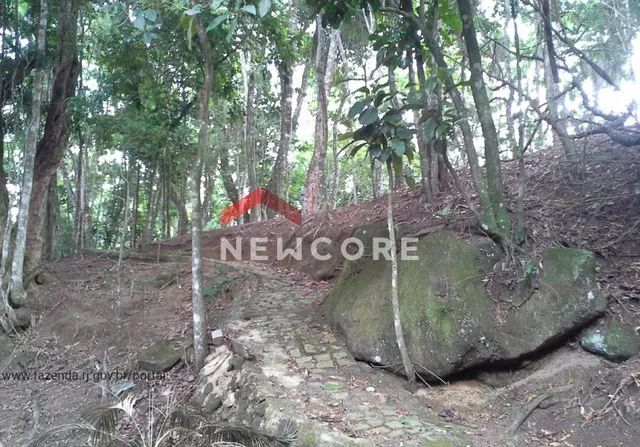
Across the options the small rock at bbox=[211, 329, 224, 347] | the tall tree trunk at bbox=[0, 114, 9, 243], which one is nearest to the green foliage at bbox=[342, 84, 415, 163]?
the small rock at bbox=[211, 329, 224, 347]

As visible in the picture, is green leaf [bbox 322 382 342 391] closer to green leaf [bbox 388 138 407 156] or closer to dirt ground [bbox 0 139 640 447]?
dirt ground [bbox 0 139 640 447]

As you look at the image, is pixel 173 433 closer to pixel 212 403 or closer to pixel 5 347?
pixel 212 403

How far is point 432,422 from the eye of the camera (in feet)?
13.7

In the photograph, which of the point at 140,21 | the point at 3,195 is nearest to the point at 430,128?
the point at 140,21

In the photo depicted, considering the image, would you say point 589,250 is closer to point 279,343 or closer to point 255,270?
point 279,343

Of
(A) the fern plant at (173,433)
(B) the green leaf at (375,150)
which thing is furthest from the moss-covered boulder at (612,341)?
(A) the fern plant at (173,433)

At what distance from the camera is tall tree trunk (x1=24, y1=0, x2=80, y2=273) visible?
7749mm

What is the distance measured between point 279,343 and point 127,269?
438 cm

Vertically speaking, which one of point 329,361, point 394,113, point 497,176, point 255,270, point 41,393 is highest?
point 394,113

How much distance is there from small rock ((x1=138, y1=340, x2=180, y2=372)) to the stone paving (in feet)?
Result: 2.75

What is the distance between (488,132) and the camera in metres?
5.29

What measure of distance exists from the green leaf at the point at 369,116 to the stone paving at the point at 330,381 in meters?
2.54

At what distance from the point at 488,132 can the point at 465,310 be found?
1.99 m

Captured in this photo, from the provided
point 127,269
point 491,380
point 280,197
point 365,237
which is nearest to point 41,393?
point 127,269
